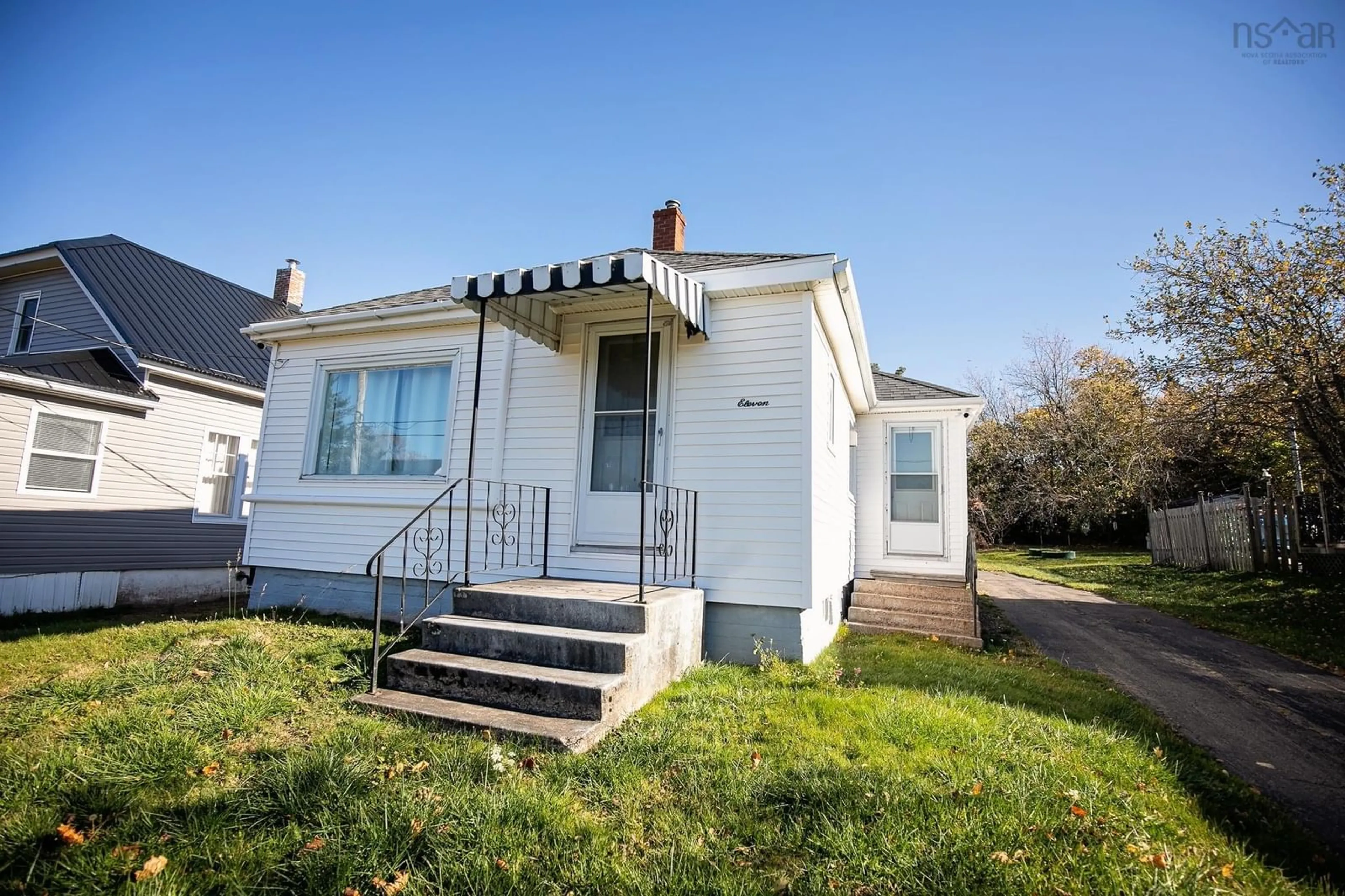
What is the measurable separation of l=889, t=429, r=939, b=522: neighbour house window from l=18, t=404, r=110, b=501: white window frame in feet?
42.0

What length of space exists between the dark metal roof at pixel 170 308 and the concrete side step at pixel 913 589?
1037 cm

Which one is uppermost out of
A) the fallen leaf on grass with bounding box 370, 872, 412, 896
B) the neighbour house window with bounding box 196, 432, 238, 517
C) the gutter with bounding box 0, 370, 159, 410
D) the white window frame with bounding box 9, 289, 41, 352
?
the white window frame with bounding box 9, 289, 41, 352

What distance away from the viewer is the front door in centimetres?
589

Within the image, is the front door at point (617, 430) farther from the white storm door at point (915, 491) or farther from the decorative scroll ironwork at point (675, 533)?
the white storm door at point (915, 491)

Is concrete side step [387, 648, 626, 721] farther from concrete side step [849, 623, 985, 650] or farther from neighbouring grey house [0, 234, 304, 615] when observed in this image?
neighbouring grey house [0, 234, 304, 615]

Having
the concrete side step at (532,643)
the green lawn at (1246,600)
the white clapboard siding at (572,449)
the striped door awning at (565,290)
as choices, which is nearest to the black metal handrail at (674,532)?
the white clapboard siding at (572,449)

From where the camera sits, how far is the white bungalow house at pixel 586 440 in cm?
534

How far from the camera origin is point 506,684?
3.84 meters

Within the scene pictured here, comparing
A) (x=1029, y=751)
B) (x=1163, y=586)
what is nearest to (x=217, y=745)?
(x=1029, y=751)

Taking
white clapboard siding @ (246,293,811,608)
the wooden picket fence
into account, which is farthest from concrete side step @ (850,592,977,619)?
the wooden picket fence

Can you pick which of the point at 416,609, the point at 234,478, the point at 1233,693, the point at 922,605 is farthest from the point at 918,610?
the point at 234,478

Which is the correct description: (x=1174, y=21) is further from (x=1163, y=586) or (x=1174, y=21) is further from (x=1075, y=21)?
(x=1163, y=586)

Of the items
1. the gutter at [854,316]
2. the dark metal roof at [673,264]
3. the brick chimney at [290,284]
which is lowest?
the gutter at [854,316]

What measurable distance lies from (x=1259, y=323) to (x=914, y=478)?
18.2ft
